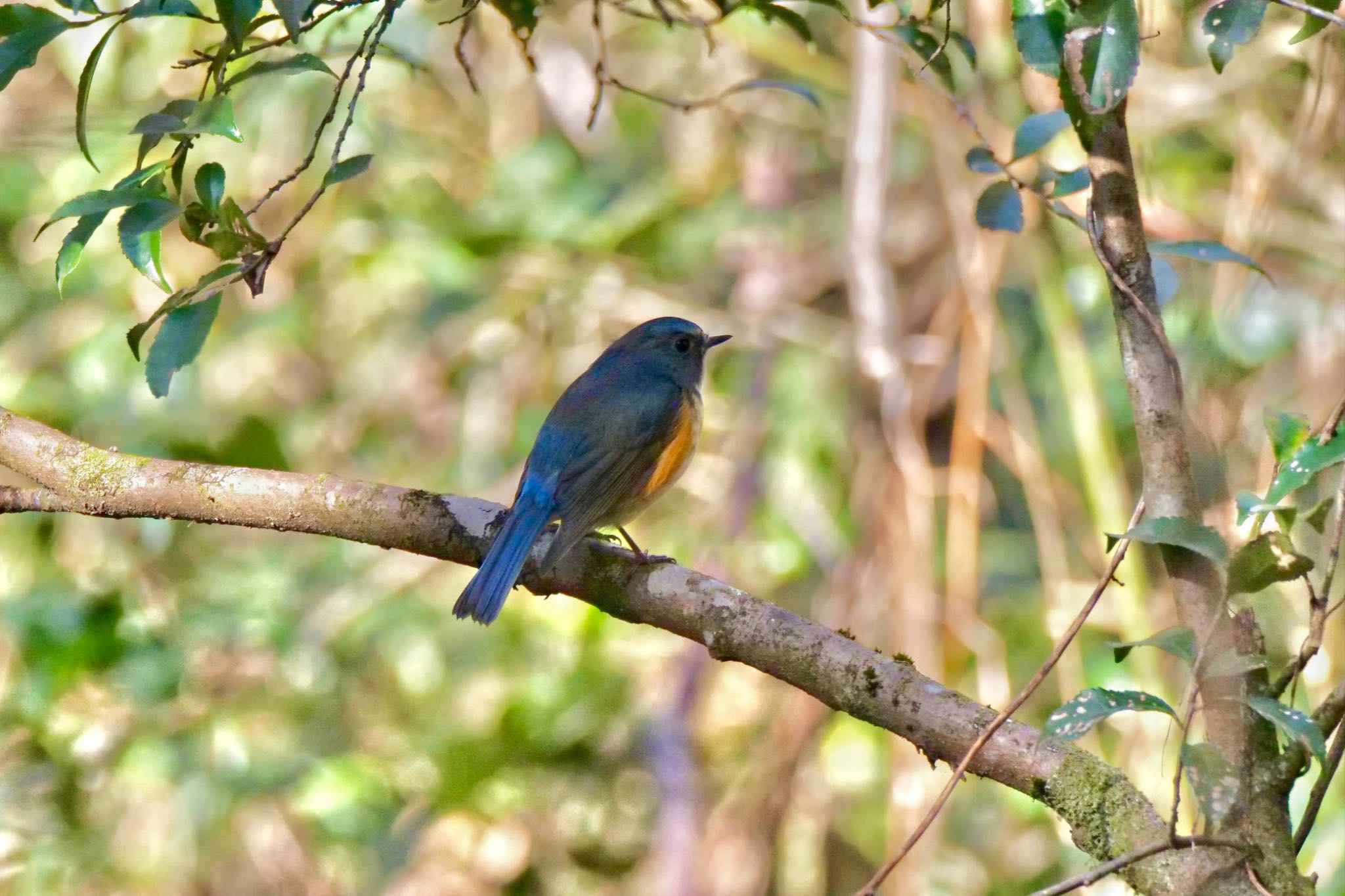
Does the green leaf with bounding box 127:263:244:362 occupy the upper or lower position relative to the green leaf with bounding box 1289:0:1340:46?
lower

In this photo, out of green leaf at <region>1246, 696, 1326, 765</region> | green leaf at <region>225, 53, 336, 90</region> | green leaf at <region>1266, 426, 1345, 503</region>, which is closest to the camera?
green leaf at <region>1246, 696, 1326, 765</region>

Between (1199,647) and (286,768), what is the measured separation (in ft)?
11.3

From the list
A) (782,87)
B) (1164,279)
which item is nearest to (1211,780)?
(1164,279)

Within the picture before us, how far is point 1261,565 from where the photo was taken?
1799 mm

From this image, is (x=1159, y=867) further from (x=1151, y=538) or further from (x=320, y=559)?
(x=320, y=559)

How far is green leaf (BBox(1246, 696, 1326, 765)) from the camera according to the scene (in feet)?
5.20

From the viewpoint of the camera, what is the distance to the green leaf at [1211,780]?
1.59m

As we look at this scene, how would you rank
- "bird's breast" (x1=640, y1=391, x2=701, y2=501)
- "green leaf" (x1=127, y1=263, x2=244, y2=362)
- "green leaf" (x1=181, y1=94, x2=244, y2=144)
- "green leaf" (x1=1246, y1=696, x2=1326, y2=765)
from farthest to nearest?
"bird's breast" (x1=640, y1=391, x2=701, y2=501) → "green leaf" (x1=127, y1=263, x2=244, y2=362) → "green leaf" (x1=181, y1=94, x2=244, y2=144) → "green leaf" (x1=1246, y1=696, x2=1326, y2=765)

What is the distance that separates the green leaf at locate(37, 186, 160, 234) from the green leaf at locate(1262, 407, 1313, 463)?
1.74 m

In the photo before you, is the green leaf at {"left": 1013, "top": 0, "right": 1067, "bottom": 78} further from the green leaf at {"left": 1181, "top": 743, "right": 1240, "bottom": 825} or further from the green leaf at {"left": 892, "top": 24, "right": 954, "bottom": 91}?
the green leaf at {"left": 1181, "top": 743, "right": 1240, "bottom": 825}

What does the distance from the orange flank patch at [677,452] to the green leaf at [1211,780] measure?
228cm

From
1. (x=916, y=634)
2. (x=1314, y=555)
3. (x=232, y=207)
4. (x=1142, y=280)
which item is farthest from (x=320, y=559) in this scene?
(x=1142, y=280)

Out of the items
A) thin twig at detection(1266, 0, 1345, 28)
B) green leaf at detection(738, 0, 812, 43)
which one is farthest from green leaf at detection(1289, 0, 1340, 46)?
green leaf at detection(738, 0, 812, 43)

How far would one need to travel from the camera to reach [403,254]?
17.3 feet
